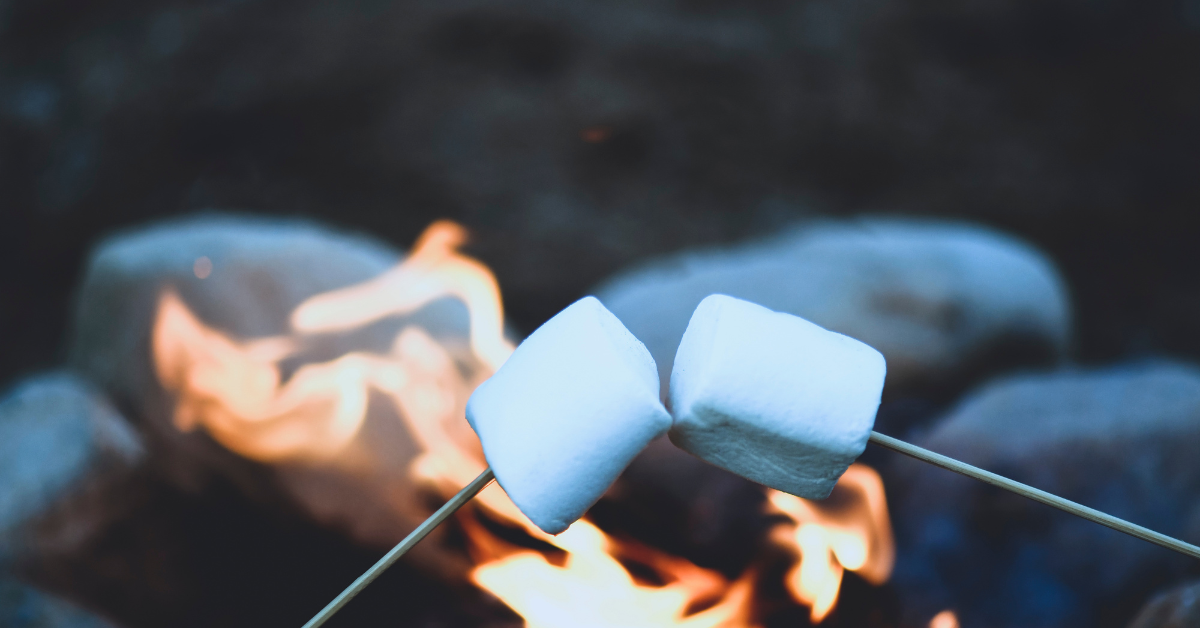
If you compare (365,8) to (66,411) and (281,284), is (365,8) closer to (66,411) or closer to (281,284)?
(281,284)

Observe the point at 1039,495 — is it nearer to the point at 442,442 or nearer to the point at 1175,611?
the point at 1175,611

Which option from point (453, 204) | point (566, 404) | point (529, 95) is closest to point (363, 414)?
point (566, 404)

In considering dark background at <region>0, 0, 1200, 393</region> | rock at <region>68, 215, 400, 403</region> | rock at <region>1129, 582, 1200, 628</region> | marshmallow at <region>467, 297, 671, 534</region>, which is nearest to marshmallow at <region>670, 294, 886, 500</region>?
marshmallow at <region>467, 297, 671, 534</region>

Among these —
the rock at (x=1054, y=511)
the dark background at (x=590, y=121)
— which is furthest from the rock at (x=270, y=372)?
the dark background at (x=590, y=121)

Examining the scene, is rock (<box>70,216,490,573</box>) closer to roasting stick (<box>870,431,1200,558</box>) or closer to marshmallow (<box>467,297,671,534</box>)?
marshmallow (<box>467,297,671,534</box>)

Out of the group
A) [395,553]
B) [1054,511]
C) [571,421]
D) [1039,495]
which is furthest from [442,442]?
[1054,511]
